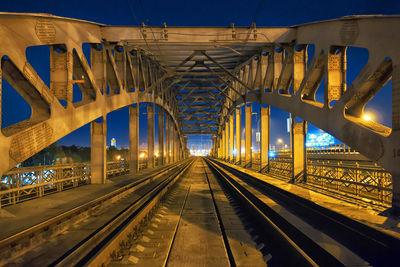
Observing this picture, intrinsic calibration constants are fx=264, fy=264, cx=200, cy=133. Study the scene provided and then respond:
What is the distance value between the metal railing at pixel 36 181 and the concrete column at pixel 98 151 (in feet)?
1.51

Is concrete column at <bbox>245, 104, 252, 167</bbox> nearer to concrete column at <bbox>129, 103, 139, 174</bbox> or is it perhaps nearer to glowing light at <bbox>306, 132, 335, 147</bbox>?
concrete column at <bbox>129, 103, 139, 174</bbox>

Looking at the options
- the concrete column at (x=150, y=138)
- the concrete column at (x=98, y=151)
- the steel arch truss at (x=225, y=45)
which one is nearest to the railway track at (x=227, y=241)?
the steel arch truss at (x=225, y=45)

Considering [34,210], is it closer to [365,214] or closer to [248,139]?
[365,214]

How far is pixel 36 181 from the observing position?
10469 millimetres

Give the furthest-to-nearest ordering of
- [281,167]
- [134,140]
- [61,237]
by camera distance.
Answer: [134,140] → [281,167] → [61,237]

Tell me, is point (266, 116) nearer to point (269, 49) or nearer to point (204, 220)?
point (269, 49)

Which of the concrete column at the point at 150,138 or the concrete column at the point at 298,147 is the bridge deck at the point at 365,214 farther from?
the concrete column at the point at 150,138

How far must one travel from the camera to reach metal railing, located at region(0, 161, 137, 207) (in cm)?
936

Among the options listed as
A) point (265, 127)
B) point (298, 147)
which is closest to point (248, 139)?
point (265, 127)

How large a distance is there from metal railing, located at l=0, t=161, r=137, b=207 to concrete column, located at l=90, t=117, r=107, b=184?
18.1 inches

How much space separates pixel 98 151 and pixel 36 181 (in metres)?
4.74

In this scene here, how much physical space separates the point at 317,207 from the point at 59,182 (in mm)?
10571

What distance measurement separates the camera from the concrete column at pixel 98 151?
14953 millimetres

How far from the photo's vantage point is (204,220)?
318 inches
